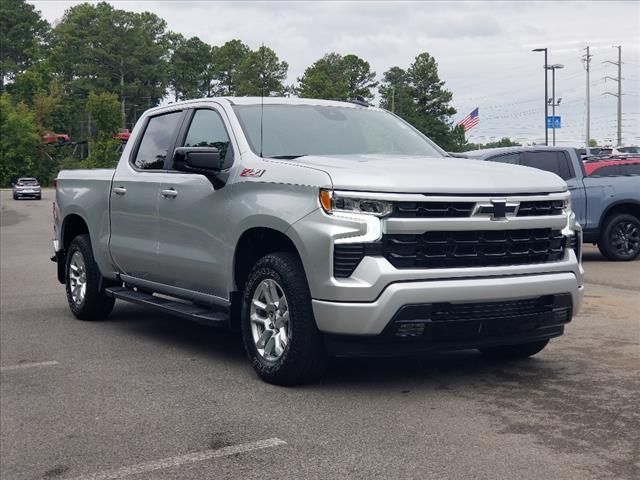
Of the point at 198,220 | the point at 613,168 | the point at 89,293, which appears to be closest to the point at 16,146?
the point at 613,168

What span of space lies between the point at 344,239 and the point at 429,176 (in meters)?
0.68

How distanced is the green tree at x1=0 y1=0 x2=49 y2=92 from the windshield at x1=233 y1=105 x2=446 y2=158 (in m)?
125

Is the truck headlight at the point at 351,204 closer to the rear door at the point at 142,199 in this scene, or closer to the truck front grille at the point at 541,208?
the truck front grille at the point at 541,208

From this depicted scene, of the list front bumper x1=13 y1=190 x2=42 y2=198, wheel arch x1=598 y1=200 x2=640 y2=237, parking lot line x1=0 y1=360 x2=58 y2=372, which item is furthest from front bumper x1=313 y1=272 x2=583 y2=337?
front bumper x1=13 y1=190 x2=42 y2=198

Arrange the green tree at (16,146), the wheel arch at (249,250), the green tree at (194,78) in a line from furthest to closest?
1. the green tree at (16,146)
2. the green tree at (194,78)
3. the wheel arch at (249,250)

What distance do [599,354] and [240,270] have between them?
9.23 feet

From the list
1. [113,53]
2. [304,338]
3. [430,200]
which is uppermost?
[113,53]

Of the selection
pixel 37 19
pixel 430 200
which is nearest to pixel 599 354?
pixel 430 200

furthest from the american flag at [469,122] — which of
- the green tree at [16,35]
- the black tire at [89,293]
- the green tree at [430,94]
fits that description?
the green tree at [16,35]

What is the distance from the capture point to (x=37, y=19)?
429ft

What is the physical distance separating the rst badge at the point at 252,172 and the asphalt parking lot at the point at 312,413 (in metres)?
1.42

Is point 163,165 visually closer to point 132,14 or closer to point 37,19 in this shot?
point 132,14

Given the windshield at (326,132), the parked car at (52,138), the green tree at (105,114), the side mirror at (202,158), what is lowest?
the side mirror at (202,158)

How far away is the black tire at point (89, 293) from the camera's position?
899 centimetres
